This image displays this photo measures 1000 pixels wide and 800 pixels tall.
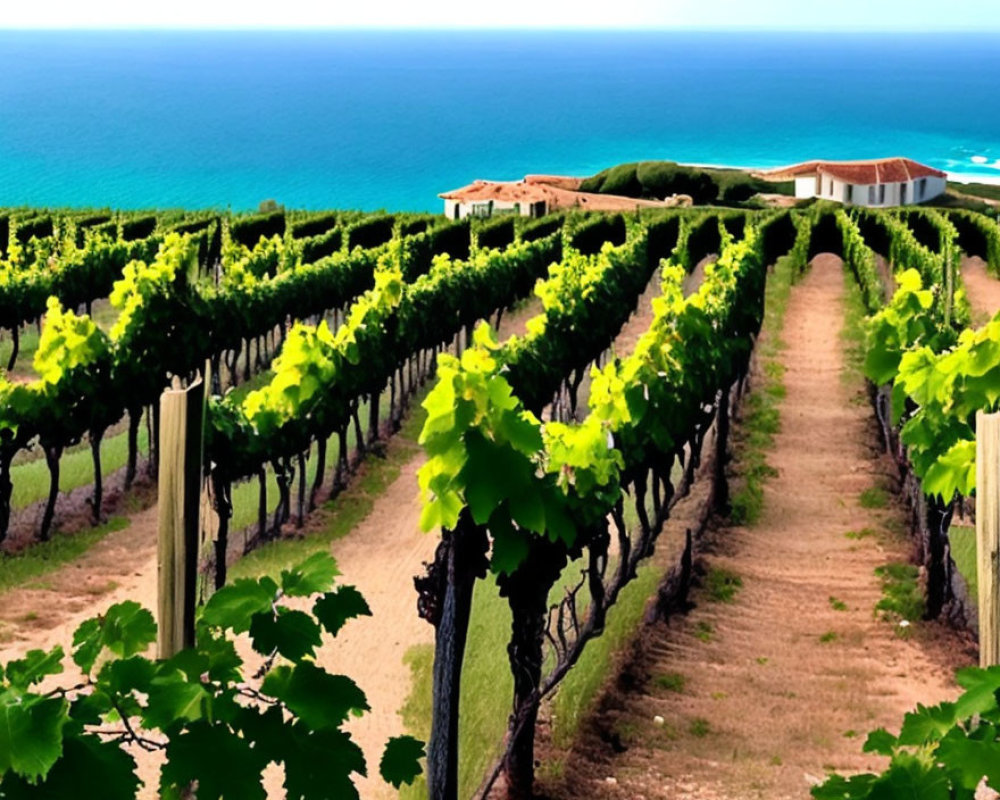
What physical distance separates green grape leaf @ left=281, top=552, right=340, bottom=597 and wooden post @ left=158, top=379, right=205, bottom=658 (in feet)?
1.10

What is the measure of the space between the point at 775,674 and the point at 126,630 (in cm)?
778

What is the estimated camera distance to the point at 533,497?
282 inches

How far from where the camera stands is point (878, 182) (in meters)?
86.2

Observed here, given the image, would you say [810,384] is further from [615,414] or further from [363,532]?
[615,414]

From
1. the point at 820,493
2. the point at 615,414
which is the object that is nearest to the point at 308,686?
the point at 615,414

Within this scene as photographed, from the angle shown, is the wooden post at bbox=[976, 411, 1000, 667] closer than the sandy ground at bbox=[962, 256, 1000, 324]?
Yes

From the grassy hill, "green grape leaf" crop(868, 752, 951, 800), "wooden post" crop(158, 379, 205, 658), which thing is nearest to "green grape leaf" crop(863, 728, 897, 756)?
"green grape leaf" crop(868, 752, 951, 800)

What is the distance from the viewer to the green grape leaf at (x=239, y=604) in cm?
329

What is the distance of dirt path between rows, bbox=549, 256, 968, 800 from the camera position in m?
8.77

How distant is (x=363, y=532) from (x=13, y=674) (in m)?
11.6

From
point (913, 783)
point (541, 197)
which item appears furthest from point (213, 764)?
point (541, 197)

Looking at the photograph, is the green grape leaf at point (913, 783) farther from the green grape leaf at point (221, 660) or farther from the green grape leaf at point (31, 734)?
the green grape leaf at point (31, 734)

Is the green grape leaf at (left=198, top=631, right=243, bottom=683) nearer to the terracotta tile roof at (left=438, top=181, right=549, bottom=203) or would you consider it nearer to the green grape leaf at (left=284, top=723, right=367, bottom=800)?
the green grape leaf at (left=284, top=723, right=367, bottom=800)

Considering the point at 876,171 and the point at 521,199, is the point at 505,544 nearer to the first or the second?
the point at 521,199
